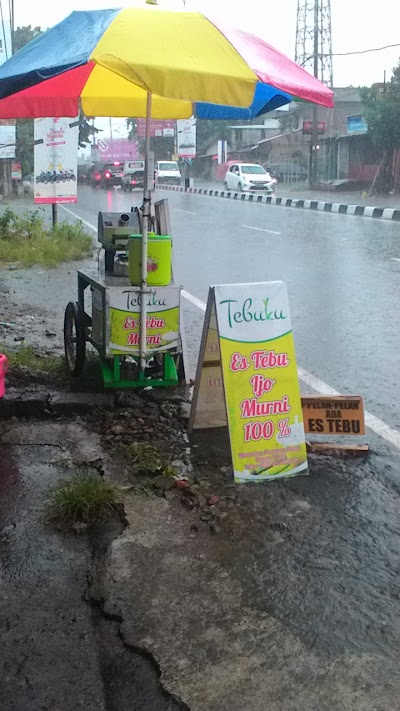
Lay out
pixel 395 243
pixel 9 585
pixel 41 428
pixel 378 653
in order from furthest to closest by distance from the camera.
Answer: pixel 395 243, pixel 41 428, pixel 9 585, pixel 378 653

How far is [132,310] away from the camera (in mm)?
4676

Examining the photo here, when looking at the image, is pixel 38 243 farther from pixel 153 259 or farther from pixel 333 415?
pixel 333 415

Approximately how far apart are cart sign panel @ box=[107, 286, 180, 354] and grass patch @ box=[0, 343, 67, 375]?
0.91 m

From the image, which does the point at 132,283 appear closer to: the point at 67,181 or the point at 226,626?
the point at 226,626

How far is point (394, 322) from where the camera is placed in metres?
7.31

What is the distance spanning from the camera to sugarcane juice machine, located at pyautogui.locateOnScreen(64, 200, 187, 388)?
4.66 m

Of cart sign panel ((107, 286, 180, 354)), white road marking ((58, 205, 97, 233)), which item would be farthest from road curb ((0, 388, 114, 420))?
white road marking ((58, 205, 97, 233))

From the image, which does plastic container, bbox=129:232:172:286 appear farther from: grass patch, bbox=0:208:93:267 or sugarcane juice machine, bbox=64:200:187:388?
grass patch, bbox=0:208:93:267

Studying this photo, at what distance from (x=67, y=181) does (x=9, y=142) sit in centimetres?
1041

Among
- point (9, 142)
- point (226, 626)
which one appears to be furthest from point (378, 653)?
point (9, 142)

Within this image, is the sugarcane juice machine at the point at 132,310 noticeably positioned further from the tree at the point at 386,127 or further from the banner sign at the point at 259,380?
the tree at the point at 386,127

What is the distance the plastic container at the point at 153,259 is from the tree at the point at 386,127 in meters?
30.6

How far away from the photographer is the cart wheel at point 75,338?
516cm

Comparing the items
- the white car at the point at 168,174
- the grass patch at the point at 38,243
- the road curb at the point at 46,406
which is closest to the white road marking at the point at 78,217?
the grass patch at the point at 38,243
